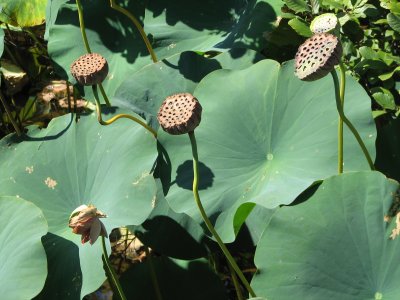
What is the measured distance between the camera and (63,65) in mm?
2330

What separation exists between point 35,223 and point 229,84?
646 millimetres

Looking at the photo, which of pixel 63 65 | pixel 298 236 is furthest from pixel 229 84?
pixel 63 65

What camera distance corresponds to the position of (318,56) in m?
1.41

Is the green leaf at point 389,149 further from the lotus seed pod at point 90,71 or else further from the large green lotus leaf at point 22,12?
the large green lotus leaf at point 22,12

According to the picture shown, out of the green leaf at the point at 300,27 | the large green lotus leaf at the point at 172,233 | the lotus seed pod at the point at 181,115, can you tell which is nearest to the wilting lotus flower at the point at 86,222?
the lotus seed pod at the point at 181,115

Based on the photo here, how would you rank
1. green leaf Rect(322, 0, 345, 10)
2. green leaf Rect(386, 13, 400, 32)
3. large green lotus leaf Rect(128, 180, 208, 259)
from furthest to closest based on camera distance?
large green lotus leaf Rect(128, 180, 208, 259)
green leaf Rect(322, 0, 345, 10)
green leaf Rect(386, 13, 400, 32)

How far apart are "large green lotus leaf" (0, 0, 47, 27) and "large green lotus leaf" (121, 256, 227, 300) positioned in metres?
1.09

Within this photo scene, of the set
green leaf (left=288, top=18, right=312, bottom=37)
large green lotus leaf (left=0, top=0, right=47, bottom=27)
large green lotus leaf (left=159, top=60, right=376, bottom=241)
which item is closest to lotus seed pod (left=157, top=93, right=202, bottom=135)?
large green lotus leaf (left=159, top=60, right=376, bottom=241)

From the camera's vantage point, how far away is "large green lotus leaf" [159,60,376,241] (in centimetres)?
169

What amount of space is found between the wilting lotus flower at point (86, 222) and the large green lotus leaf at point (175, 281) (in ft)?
1.90

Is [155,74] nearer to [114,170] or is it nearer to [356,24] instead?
[114,170]

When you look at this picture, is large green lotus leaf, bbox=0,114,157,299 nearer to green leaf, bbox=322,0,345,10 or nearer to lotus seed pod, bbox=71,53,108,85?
lotus seed pod, bbox=71,53,108,85

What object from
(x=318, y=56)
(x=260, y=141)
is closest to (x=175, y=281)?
(x=260, y=141)

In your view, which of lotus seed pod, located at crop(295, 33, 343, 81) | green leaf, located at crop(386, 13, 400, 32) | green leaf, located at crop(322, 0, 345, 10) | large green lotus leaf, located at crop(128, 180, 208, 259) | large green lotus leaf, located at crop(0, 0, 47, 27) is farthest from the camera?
large green lotus leaf, located at crop(0, 0, 47, 27)
